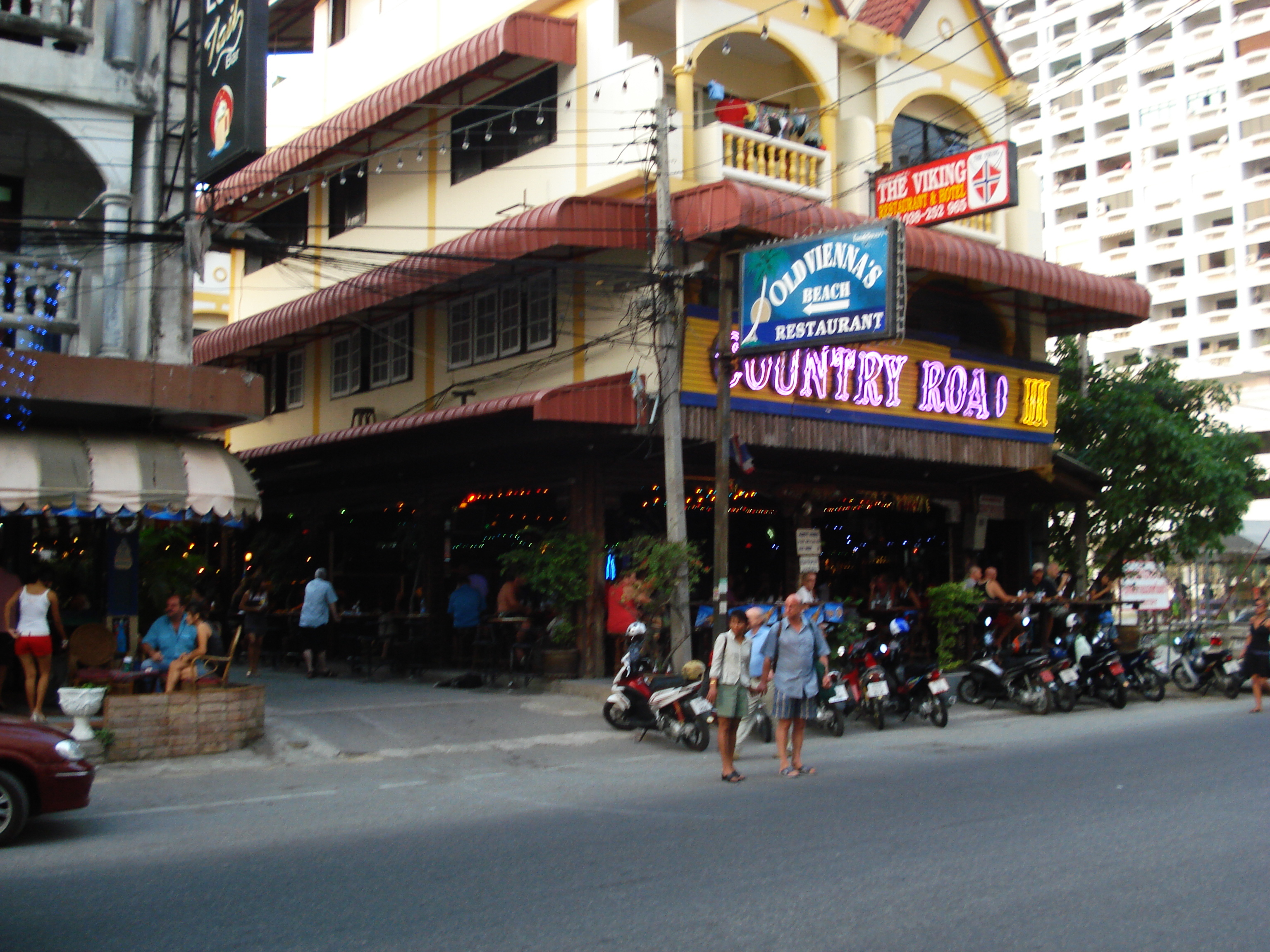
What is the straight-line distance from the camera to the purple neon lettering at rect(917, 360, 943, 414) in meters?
20.2

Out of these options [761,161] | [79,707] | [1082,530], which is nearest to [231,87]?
[79,707]

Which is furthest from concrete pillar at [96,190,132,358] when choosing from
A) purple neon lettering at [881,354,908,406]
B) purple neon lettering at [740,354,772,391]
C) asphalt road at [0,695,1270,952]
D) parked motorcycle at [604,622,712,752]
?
purple neon lettering at [881,354,908,406]

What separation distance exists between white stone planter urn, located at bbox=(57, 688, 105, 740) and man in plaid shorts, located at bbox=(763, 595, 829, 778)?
665 centimetres

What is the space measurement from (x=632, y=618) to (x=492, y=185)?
781 cm

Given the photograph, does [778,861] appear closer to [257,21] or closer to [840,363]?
[257,21]

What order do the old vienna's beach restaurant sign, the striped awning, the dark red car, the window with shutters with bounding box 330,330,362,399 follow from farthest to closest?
the window with shutters with bounding box 330,330,362,399
the old vienna's beach restaurant sign
the striped awning
the dark red car

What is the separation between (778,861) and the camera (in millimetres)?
7461

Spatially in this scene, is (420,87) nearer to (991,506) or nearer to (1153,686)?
(991,506)

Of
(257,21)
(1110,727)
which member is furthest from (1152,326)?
(257,21)

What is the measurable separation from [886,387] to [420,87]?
358 inches

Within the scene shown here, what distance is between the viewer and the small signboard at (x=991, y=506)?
926 inches

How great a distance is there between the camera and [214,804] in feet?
32.9

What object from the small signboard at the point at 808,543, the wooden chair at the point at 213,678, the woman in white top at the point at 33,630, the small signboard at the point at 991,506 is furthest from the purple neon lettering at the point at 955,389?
the woman in white top at the point at 33,630

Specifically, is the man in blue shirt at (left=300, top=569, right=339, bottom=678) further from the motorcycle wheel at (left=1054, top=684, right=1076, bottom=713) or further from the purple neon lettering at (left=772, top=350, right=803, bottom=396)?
the motorcycle wheel at (left=1054, top=684, right=1076, bottom=713)
